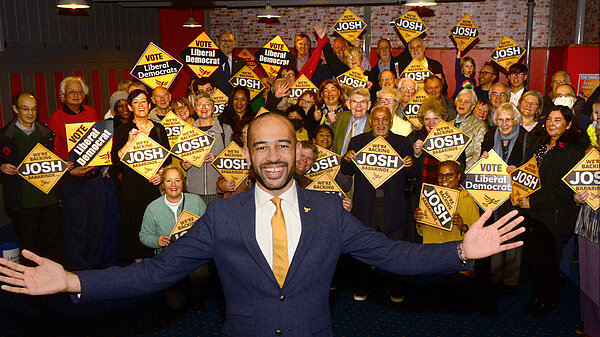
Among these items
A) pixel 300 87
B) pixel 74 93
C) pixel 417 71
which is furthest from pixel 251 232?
pixel 417 71

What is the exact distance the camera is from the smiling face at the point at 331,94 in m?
6.60

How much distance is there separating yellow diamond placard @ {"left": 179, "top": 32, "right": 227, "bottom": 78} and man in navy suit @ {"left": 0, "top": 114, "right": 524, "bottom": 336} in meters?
5.63

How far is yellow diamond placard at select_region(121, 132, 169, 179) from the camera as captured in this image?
5281 mm

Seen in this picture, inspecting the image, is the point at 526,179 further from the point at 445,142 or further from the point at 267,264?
the point at 267,264

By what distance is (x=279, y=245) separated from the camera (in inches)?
88.6

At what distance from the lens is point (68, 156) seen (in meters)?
5.52

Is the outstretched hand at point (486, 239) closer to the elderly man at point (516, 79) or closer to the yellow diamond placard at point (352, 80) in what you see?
the yellow diamond placard at point (352, 80)

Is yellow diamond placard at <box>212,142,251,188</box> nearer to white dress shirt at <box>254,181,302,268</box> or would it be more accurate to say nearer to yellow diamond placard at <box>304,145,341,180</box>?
yellow diamond placard at <box>304,145,341,180</box>

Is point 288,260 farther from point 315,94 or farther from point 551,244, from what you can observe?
point 315,94

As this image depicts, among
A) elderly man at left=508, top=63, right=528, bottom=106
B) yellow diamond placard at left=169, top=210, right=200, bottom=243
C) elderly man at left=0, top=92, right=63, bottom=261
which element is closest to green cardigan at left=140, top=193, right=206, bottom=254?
yellow diamond placard at left=169, top=210, right=200, bottom=243

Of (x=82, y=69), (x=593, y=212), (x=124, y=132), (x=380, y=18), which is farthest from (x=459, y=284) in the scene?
(x=380, y=18)

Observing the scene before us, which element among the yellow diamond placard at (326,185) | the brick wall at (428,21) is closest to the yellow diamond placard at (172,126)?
the yellow diamond placard at (326,185)

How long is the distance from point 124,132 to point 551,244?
4.14 metres

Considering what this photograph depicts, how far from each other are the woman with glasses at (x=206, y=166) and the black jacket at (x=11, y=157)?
1.45m
